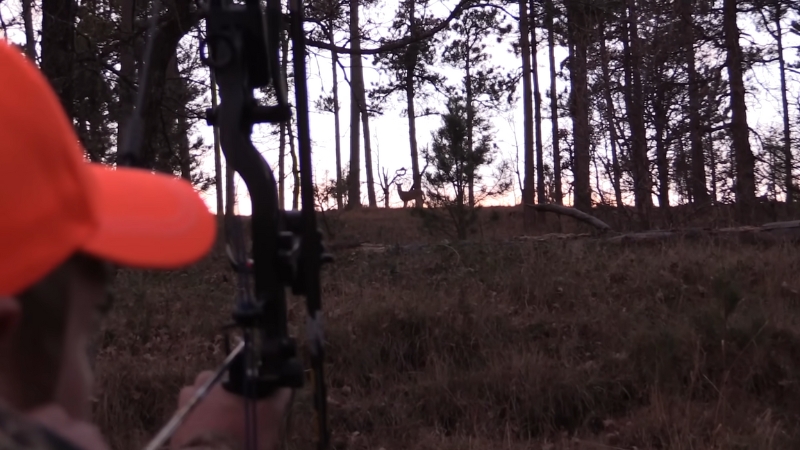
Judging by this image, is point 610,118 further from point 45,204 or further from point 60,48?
point 45,204

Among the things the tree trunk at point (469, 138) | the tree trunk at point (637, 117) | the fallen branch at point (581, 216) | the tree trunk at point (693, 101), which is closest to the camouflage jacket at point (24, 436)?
the fallen branch at point (581, 216)

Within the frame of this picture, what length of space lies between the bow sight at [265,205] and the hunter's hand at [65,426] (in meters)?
0.62

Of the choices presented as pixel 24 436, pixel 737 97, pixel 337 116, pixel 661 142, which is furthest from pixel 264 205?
pixel 337 116

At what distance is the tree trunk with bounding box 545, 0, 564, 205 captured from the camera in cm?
895

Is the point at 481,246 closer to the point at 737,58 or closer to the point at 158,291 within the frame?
the point at 158,291

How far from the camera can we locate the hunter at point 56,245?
898 mm

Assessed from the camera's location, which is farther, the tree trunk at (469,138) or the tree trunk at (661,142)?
the tree trunk at (469,138)

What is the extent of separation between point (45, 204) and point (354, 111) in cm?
1925

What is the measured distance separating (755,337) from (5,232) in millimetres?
5375

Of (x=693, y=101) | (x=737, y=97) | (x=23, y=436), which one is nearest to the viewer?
(x=23, y=436)

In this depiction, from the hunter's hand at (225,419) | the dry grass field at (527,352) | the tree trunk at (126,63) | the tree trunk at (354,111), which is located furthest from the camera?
the tree trunk at (354,111)

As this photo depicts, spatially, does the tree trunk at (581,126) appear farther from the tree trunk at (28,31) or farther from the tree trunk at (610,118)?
the tree trunk at (28,31)

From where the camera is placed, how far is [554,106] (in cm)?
2009

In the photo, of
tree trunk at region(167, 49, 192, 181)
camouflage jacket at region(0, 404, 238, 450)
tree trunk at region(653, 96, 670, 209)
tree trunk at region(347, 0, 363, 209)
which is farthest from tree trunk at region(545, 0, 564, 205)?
camouflage jacket at region(0, 404, 238, 450)
